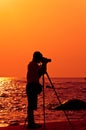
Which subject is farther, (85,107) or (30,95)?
(85,107)

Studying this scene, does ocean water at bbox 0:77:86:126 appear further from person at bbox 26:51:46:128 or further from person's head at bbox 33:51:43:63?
person's head at bbox 33:51:43:63

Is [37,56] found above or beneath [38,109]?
above

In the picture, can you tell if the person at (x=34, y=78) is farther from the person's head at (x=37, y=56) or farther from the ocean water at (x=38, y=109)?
the ocean water at (x=38, y=109)

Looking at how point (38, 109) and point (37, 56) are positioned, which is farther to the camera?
point (38, 109)

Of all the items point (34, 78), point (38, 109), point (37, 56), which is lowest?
point (38, 109)

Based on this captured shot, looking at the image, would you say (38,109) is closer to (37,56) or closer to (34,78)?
(34,78)

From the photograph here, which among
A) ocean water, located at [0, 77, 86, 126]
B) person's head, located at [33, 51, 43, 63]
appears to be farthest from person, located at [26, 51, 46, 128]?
ocean water, located at [0, 77, 86, 126]

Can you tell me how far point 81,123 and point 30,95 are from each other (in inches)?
93.5

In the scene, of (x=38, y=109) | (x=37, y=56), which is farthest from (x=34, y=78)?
(x=38, y=109)

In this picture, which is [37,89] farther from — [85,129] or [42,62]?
[85,129]

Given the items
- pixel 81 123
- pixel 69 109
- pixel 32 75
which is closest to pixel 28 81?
pixel 32 75

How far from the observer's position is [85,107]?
30.0 metres

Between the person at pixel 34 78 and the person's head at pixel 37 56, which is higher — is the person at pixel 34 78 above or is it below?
below

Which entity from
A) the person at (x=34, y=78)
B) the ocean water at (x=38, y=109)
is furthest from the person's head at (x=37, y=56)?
the ocean water at (x=38, y=109)
